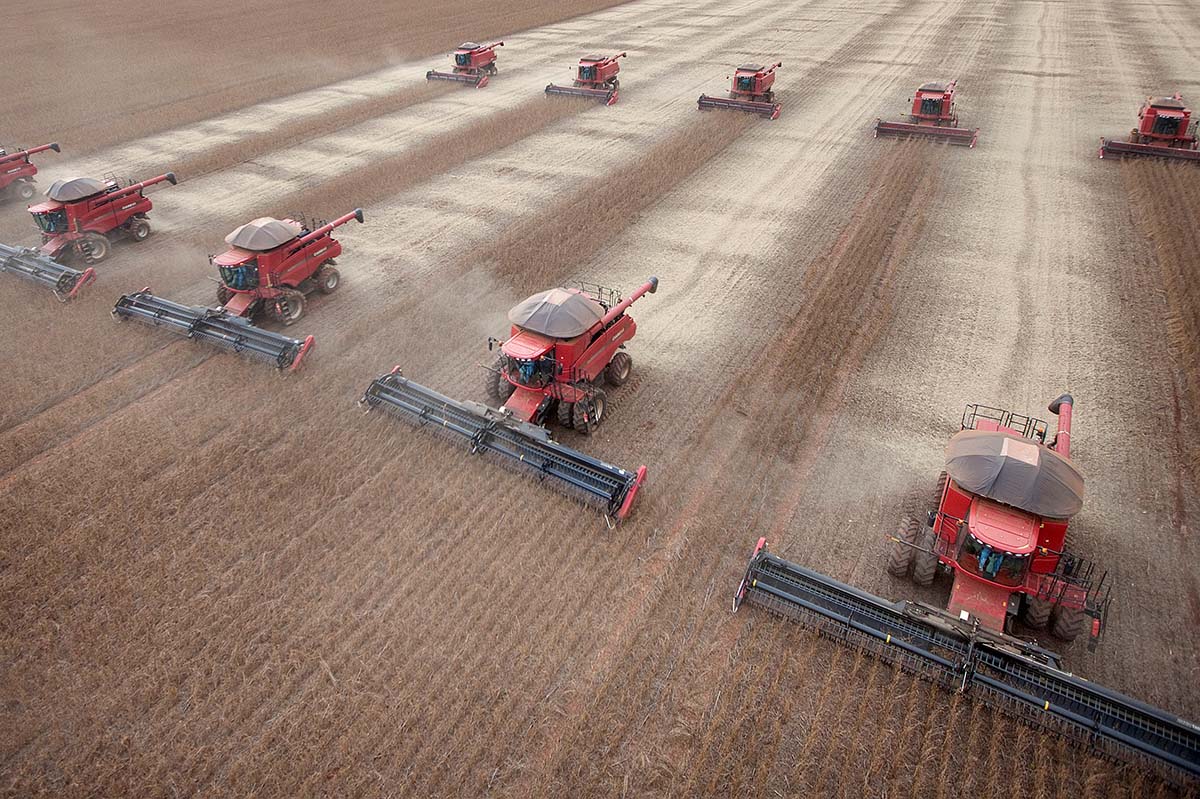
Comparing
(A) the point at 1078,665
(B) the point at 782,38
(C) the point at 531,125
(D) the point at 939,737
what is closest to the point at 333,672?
(D) the point at 939,737

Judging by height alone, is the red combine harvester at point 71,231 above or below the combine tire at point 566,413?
above

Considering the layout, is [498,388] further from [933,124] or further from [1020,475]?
[933,124]

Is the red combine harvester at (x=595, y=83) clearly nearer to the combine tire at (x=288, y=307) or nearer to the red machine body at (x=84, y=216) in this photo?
the red machine body at (x=84, y=216)

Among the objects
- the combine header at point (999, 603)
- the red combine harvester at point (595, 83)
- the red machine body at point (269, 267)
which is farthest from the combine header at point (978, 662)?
the red combine harvester at point (595, 83)

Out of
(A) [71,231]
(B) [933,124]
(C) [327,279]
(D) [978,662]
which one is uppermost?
(B) [933,124]

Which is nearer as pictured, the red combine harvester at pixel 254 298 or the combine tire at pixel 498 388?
the combine tire at pixel 498 388

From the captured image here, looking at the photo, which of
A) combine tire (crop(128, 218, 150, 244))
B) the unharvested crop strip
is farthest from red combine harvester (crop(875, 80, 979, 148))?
combine tire (crop(128, 218, 150, 244))

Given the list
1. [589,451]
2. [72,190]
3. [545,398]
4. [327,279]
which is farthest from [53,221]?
[589,451]
